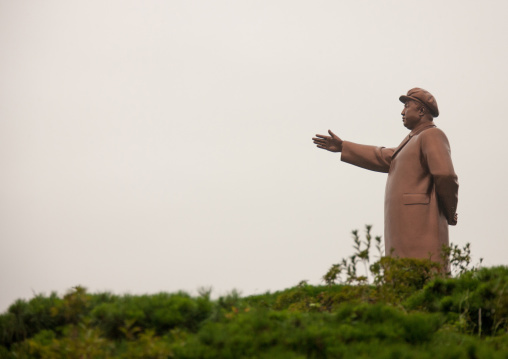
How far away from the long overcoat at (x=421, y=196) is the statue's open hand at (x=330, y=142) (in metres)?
1.21

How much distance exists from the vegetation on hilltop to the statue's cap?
3778mm

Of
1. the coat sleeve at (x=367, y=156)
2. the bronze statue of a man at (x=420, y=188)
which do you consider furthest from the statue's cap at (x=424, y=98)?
the coat sleeve at (x=367, y=156)

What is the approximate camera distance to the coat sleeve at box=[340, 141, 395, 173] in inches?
424

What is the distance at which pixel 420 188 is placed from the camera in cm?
992

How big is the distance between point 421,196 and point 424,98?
5.25 feet

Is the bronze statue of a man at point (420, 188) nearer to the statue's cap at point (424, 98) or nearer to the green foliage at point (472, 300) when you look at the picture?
the statue's cap at point (424, 98)

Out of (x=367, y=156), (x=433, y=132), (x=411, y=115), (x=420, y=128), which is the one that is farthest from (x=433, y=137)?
(x=367, y=156)

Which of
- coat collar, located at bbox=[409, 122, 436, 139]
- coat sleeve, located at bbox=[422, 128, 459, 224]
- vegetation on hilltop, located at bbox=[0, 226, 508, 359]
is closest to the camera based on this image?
vegetation on hilltop, located at bbox=[0, 226, 508, 359]

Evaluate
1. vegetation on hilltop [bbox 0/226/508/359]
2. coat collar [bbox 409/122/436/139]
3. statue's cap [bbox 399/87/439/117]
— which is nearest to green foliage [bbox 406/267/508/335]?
vegetation on hilltop [bbox 0/226/508/359]

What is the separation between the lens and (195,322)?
19.2ft

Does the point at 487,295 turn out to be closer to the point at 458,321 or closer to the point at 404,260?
the point at 458,321

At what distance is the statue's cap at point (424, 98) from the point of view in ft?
34.2

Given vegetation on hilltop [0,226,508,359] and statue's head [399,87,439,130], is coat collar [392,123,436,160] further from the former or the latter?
vegetation on hilltop [0,226,508,359]

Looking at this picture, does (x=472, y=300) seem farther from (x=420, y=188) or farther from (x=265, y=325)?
(x=420, y=188)
